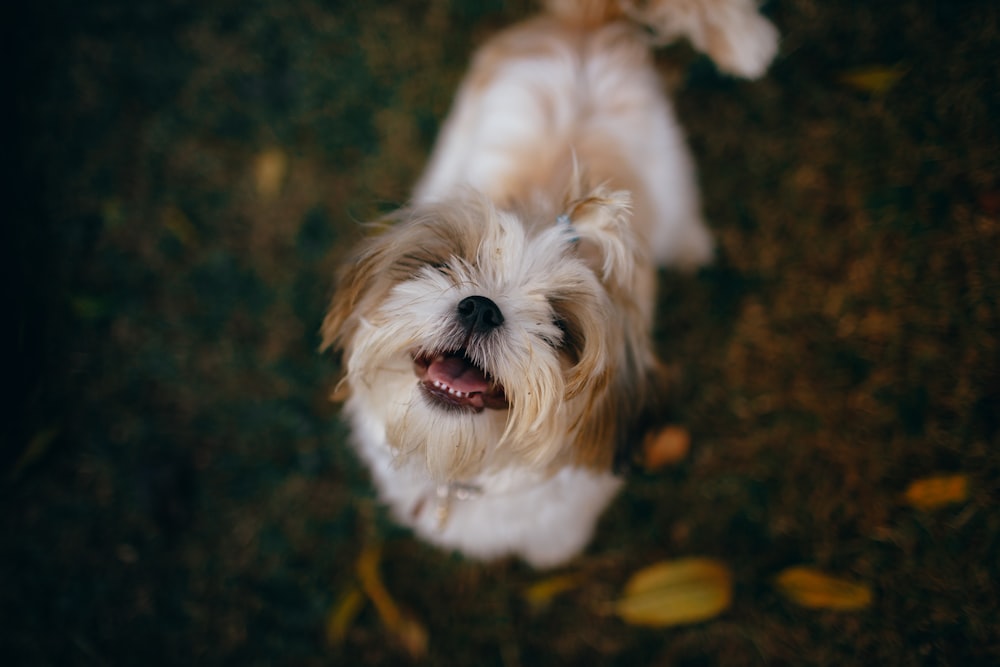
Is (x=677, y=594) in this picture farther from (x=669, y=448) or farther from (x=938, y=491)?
(x=938, y=491)

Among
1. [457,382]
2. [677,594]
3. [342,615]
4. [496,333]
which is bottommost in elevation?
[342,615]

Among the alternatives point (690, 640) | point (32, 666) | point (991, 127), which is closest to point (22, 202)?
point (32, 666)

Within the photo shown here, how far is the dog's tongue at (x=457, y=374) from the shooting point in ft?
5.31

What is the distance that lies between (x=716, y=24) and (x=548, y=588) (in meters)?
2.31

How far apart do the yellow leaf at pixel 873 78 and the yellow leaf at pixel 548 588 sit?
2604 mm

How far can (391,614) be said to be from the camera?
2.61 m

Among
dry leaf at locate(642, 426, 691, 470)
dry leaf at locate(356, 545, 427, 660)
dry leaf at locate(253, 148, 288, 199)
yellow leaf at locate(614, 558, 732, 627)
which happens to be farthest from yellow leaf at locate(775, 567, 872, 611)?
dry leaf at locate(253, 148, 288, 199)

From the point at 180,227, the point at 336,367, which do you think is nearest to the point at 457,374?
the point at 336,367

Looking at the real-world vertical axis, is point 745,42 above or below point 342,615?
above

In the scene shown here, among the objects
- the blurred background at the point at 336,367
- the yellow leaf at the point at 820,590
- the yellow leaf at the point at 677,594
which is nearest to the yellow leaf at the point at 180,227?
the blurred background at the point at 336,367

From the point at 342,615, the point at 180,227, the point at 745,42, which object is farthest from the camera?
the point at 180,227

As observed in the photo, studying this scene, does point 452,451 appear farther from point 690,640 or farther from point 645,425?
point 690,640

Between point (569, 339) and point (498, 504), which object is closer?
point (569, 339)

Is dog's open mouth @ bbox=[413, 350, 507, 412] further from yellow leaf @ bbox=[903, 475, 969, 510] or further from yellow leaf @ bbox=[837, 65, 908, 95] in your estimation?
yellow leaf @ bbox=[837, 65, 908, 95]
